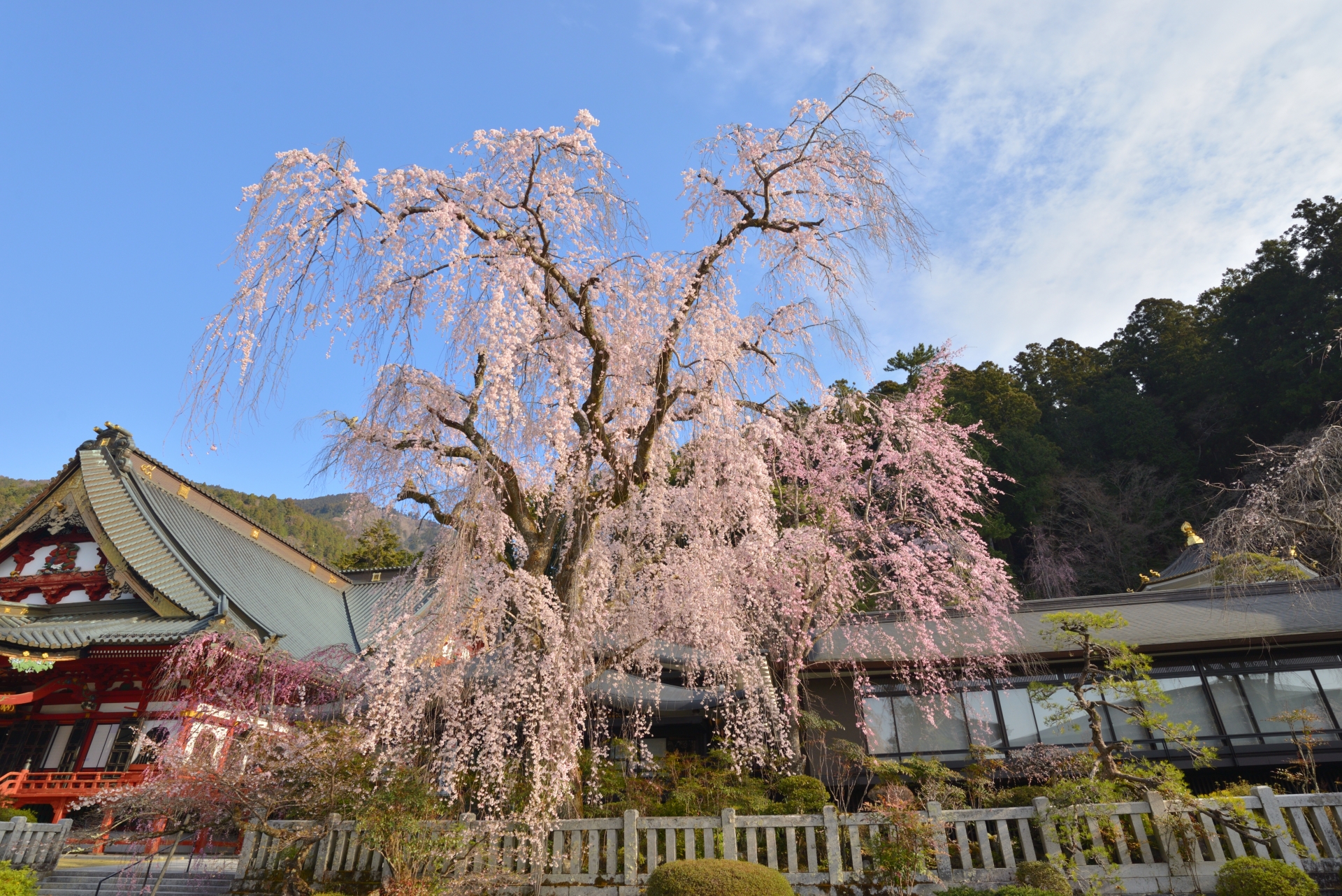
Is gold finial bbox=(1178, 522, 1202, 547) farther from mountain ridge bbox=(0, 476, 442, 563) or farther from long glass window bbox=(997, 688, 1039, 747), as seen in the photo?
mountain ridge bbox=(0, 476, 442, 563)

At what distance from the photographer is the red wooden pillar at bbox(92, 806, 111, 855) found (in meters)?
8.04

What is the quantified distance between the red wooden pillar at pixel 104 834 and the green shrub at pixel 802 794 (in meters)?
7.99

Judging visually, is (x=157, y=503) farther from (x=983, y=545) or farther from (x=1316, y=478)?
(x=1316, y=478)

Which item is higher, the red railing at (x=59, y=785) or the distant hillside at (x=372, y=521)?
the distant hillside at (x=372, y=521)

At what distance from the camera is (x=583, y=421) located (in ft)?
24.2

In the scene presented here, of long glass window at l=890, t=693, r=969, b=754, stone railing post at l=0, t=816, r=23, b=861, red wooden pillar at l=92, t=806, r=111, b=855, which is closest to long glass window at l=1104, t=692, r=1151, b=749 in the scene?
long glass window at l=890, t=693, r=969, b=754

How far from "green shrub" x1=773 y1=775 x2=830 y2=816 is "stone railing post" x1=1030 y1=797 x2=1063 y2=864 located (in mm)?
2423

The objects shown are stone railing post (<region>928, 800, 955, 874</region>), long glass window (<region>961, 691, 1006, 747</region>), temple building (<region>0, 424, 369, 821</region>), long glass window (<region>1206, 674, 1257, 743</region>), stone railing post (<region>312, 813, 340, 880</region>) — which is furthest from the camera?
long glass window (<region>961, 691, 1006, 747</region>)

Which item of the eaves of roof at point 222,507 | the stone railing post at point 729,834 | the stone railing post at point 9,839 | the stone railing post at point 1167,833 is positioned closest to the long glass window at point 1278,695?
the stone railing post at point 1167,833

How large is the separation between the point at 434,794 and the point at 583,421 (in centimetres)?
417

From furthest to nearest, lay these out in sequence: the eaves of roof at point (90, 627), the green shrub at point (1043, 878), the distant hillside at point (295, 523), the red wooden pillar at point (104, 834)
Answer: the distant hillside at point (295, 523) → the eaves of roof at point (90, 627) → the red wooden pillar at point (104, 834) → the green shrub at point (1043, 878)

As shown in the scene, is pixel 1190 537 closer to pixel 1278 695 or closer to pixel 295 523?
pixel 1278 695

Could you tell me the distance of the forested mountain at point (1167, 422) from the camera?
77.8 feet

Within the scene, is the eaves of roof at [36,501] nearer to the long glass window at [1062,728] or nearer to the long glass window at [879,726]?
the long glass window at [879,726]
